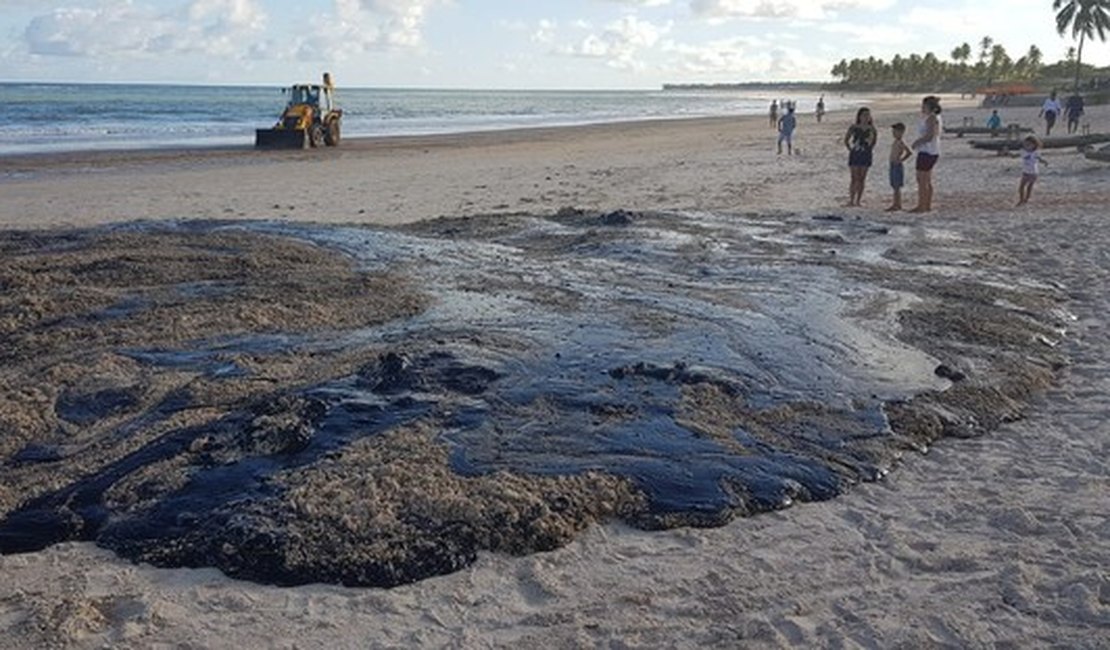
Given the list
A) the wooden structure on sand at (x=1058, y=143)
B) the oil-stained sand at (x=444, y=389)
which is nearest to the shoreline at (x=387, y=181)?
the wooden structure on sand at (x=1058, y=143)

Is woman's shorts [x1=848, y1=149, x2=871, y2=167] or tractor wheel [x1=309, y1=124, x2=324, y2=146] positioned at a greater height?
tractor wheel [x1=309, y1=124, x2=324, y2=146]

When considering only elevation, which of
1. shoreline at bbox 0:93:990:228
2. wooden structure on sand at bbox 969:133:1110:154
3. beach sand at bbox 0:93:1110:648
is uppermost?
wooden structure on sand at bbox 969:133:1110:154

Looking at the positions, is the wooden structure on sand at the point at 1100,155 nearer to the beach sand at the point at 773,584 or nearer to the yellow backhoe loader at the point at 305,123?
the beach sand at the point at 773,584

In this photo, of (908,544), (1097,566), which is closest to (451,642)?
A: (908,544)

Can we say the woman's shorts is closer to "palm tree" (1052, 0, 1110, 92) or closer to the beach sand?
the beach sand

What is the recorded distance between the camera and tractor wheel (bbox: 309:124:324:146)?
106 ft

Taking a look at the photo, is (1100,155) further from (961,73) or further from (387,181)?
(961,73)

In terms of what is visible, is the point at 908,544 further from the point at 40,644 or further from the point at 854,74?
the point at 854,74

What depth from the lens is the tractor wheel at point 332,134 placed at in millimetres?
33219

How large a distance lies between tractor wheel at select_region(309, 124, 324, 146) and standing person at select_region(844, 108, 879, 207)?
2156cm

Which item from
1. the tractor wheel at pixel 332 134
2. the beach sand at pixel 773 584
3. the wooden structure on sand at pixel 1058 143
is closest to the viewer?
the beach sand at pixel 773 584

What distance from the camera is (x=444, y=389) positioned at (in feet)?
19.3

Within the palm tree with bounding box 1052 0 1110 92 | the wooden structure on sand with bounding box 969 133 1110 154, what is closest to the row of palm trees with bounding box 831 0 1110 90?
the palm tree with bounding box 1052 0 1110 92

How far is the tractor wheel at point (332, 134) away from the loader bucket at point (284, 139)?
1.15 meters
